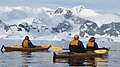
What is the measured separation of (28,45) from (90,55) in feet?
51.4

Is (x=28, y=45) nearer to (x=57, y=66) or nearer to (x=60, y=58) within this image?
(x=60, y=58)

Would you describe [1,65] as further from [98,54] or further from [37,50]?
[37,50]

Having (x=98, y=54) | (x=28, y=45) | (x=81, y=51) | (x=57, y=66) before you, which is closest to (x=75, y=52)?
(x=81, y=51)

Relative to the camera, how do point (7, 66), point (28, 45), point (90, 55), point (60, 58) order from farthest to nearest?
point (28, 45) → point (90, 55) → point (60, 58) → point (7, 66)

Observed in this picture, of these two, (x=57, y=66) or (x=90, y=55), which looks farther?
(x=90, y=55)

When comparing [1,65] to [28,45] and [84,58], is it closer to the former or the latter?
[84,58]

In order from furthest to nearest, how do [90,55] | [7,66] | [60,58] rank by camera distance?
[90,55]
[60,58]
[7,66]

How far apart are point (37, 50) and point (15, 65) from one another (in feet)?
82.1

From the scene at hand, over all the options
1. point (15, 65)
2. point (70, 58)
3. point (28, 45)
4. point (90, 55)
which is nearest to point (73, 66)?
point (15, 65)

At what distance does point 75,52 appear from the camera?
122ft

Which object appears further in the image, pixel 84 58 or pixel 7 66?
pixel 84 58

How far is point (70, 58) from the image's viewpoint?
36750 mm

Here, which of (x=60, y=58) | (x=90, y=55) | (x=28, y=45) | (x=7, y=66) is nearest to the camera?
(x=7, y=66)

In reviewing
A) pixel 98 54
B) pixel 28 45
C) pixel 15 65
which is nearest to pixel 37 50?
pixel 28 45
